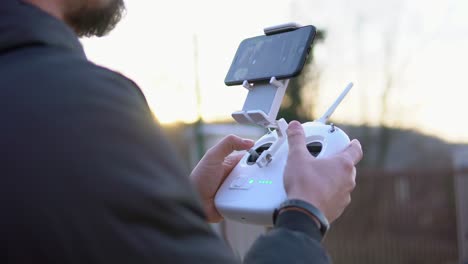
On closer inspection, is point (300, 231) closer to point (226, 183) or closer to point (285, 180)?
point (285, 180)

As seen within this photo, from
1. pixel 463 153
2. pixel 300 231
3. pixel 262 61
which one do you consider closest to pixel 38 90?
pixel 300 231

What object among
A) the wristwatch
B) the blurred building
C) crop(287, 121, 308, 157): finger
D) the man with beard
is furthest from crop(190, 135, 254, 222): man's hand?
the blurred building

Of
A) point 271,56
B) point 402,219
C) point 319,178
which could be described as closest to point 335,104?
point 271,56

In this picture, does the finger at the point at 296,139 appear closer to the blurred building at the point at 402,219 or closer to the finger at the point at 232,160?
the finger at the point at 232,160

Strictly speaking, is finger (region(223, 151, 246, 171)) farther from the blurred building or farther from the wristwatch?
the blurred building

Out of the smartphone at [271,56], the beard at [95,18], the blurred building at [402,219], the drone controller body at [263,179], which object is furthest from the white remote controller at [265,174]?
the blurred building at [402,219]

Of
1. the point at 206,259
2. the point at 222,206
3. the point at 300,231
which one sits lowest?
the point at 222,206

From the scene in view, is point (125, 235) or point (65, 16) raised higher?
point (65, 16)

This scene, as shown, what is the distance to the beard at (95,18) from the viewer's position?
1062mm

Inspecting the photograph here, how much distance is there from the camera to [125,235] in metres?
0.82

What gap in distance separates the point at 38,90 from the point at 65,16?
0.23 metres

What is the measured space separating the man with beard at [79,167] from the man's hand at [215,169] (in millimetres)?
706

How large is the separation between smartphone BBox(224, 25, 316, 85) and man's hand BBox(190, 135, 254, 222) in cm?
17

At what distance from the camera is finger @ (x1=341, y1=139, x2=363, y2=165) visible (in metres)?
1.27
